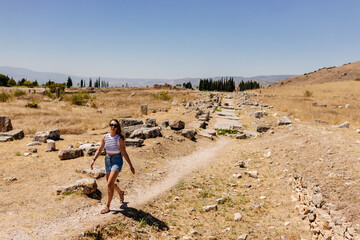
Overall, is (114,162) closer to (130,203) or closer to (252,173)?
(130,203)

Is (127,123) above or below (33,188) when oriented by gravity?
above

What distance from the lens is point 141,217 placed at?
6.38 metres

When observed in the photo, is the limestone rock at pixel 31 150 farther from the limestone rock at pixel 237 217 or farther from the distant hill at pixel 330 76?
the distant hill at pixel 330 76

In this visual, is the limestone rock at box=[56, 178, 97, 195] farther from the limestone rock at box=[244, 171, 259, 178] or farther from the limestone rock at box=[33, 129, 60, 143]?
the limestone rock at box=[33, 129, 60, 143]

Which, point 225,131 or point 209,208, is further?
point 225,131

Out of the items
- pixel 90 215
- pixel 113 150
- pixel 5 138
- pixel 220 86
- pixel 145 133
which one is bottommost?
pixel 90 215

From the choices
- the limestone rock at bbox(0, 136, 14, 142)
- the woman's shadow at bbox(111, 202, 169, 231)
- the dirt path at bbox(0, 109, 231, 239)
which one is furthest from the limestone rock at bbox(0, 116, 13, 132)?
the woman's shadow at bbox(111, 202, 169, 231)

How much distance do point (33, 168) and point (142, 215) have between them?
5.66 metres

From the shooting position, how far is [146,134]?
14.0 m

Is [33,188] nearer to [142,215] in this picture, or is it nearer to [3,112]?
[142,215]

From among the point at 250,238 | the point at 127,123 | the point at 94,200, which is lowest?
the point at 250,238

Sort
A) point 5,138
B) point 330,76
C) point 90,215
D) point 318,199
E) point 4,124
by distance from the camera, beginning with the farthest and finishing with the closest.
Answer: point 330,76, point 4,124, point 5,138, point 318,199, point 90,215

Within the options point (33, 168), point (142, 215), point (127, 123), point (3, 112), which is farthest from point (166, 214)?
point (3, 112)

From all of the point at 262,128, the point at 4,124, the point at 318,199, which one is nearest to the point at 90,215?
the point at 318,199
